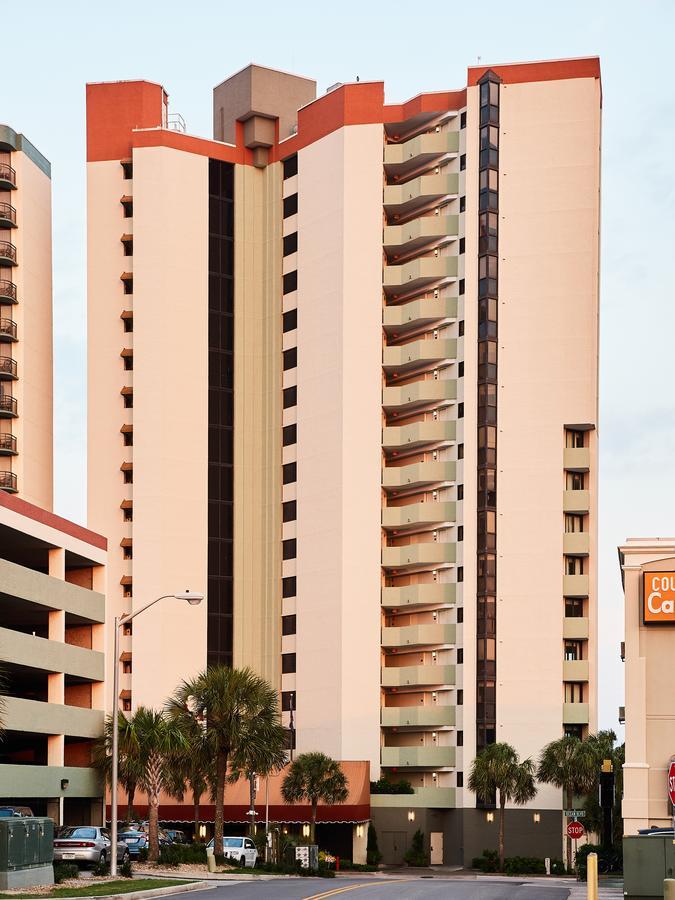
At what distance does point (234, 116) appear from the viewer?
120 m

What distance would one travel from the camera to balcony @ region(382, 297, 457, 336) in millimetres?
107000

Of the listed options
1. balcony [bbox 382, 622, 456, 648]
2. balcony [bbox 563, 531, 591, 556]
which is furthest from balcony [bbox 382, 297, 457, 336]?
balcony [bbox 382, 622, 456, 648]

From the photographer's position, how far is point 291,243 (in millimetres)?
114500

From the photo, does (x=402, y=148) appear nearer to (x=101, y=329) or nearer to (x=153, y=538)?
(x=101, y=329)

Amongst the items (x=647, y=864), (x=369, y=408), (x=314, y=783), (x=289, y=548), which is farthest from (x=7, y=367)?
(x=647, y=864)

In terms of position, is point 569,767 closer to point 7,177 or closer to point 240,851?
point 240,851

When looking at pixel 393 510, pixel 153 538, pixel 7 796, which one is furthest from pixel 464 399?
pixel 7 796

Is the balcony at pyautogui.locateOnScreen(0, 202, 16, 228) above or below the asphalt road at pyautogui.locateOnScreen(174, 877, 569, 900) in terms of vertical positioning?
above

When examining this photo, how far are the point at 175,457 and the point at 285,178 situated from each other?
24092 millimetres

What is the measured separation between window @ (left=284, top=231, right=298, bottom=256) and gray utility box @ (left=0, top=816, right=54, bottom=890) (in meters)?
73.7

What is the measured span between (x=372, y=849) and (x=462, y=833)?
6201 millimetres

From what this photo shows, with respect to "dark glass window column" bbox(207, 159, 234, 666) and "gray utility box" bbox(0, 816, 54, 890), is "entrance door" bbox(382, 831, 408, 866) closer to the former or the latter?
"dark glass window column" bbox(207, 159, 234, 666)

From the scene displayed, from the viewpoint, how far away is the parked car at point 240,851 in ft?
226

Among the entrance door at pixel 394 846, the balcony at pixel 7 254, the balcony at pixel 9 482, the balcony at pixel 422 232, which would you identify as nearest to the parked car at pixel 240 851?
the entrance door at pixel 394 846
